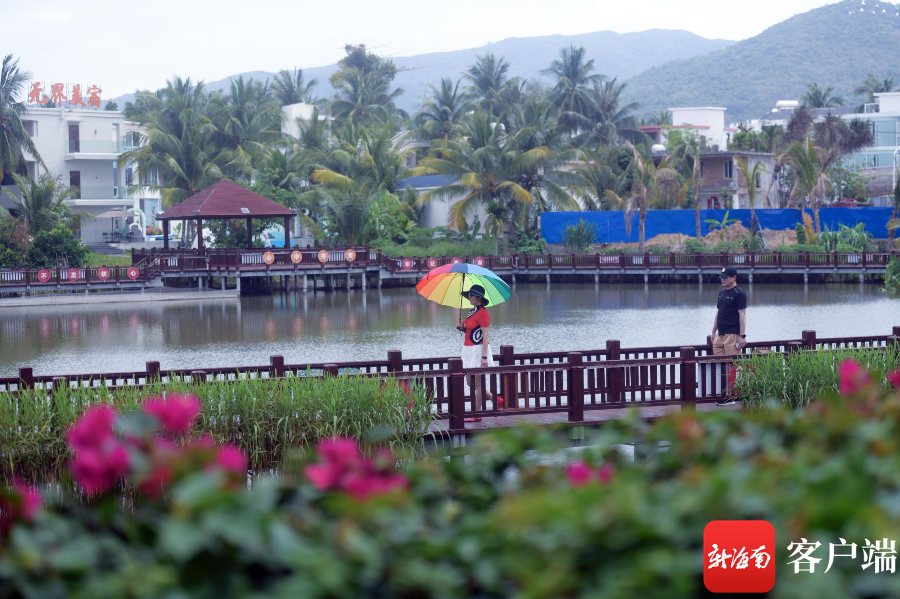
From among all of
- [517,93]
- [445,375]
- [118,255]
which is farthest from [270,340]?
[517,93]

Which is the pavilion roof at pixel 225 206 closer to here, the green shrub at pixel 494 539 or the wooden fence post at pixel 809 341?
the wooden fence post at pixel 809 341

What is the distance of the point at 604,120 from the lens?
63.6m

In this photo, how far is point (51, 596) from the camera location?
237 centimetres

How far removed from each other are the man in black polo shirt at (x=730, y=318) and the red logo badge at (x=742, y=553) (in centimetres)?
947

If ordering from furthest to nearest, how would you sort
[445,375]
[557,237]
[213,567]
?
[557,237] < [445,375] < [213,567]

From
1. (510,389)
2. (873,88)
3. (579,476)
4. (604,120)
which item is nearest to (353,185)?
(604,120)

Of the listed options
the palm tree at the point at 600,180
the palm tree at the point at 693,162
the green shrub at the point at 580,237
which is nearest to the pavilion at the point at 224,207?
the green shrub at the point at 580,237

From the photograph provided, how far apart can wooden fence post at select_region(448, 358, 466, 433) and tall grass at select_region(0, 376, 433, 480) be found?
68 centimetres

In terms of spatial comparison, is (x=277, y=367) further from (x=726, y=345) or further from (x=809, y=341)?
(x=809, y=341)

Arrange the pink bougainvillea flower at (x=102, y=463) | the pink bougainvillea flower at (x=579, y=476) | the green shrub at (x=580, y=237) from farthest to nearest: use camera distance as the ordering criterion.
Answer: the green shrub at (x=580, y=237)
the pink bougainvillea flower at (x=579, y=476)
the pink bougainvillea flower at (x=102, y=463)

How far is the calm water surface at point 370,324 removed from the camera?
73.6 ft

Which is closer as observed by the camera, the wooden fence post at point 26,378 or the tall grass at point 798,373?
the wooden fence post at point 26,378

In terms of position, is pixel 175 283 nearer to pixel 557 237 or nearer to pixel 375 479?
pixel 557 237

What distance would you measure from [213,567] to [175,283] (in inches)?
1624
